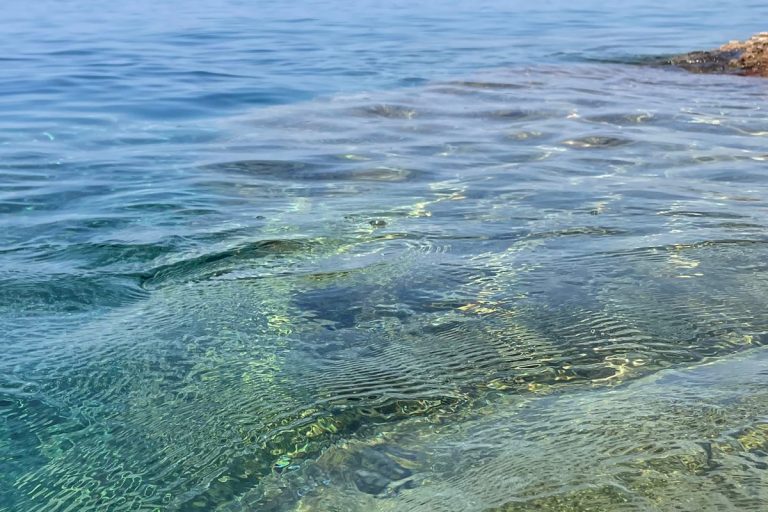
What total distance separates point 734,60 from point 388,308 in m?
9.62

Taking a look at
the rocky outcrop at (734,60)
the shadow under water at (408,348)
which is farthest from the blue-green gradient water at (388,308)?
the rocky outcrop at (734,60)

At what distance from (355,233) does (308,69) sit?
8520 mm

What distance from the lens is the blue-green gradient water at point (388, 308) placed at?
2303 mm

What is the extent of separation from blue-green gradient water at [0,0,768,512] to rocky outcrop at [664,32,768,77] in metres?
2.29

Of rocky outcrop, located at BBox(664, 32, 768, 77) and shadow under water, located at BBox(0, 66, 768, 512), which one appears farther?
rocky outcrop, located at BBox(664, 32, 768, 77)

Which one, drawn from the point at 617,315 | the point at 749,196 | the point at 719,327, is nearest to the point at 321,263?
the point at 617,315

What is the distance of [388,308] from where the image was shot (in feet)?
11.7

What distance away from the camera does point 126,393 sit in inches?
110

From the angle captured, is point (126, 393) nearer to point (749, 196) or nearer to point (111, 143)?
point (749, 196)

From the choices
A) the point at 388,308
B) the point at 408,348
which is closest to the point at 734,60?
the point at 388,308

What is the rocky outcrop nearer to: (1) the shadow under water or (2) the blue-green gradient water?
(2) the blue-green gradient water

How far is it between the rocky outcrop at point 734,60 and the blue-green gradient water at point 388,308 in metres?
2.29

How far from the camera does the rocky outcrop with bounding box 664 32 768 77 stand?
36.4ft

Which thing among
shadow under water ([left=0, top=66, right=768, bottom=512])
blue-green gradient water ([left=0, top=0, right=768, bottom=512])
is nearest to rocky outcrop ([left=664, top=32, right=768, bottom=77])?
blue-green gradient water ([left=0, top=0, right=768, bottom=512])
